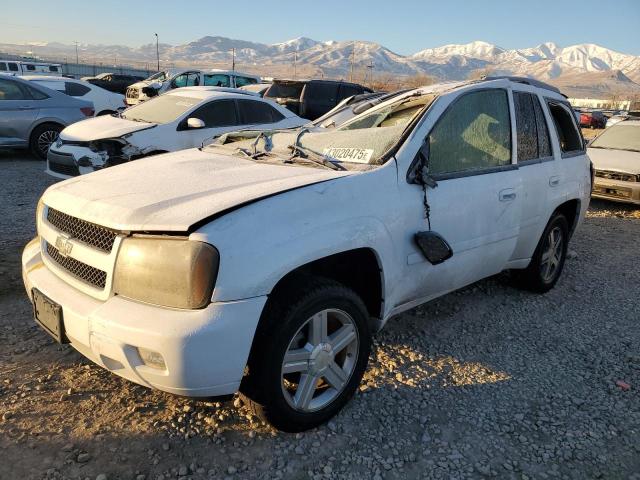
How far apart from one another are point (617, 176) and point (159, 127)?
24.2 feet

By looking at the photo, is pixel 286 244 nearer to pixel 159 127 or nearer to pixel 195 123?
pixel 195 123

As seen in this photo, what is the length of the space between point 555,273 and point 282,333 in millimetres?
3342

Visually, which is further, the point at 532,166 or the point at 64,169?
the point at 64,169

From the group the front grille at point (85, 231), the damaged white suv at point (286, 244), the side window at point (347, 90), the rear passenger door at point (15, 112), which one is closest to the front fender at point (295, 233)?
the damaged white suv at point (286, 244)

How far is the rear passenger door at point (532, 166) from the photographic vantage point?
3.70 m

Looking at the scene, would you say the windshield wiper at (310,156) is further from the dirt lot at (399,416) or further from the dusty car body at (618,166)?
the dusty car body at (618,166)

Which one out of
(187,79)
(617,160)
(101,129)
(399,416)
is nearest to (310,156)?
(399,416)

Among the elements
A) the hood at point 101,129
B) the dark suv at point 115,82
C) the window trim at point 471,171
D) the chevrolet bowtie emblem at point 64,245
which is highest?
the window trim at point 471,171

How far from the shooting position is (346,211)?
2.45 m

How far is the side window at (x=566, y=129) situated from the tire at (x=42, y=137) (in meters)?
8.62

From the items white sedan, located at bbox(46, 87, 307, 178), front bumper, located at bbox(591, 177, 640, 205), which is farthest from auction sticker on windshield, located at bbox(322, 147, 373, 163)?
front bumper, located at bbox(591, 177, 640, 205)

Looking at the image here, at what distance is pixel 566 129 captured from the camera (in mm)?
4551

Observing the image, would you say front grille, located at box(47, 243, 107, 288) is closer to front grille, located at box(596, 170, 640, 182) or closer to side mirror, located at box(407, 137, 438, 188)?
side mirror, located at box(407, 137, 438, 188)

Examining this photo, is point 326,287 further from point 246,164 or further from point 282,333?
point 246,164
